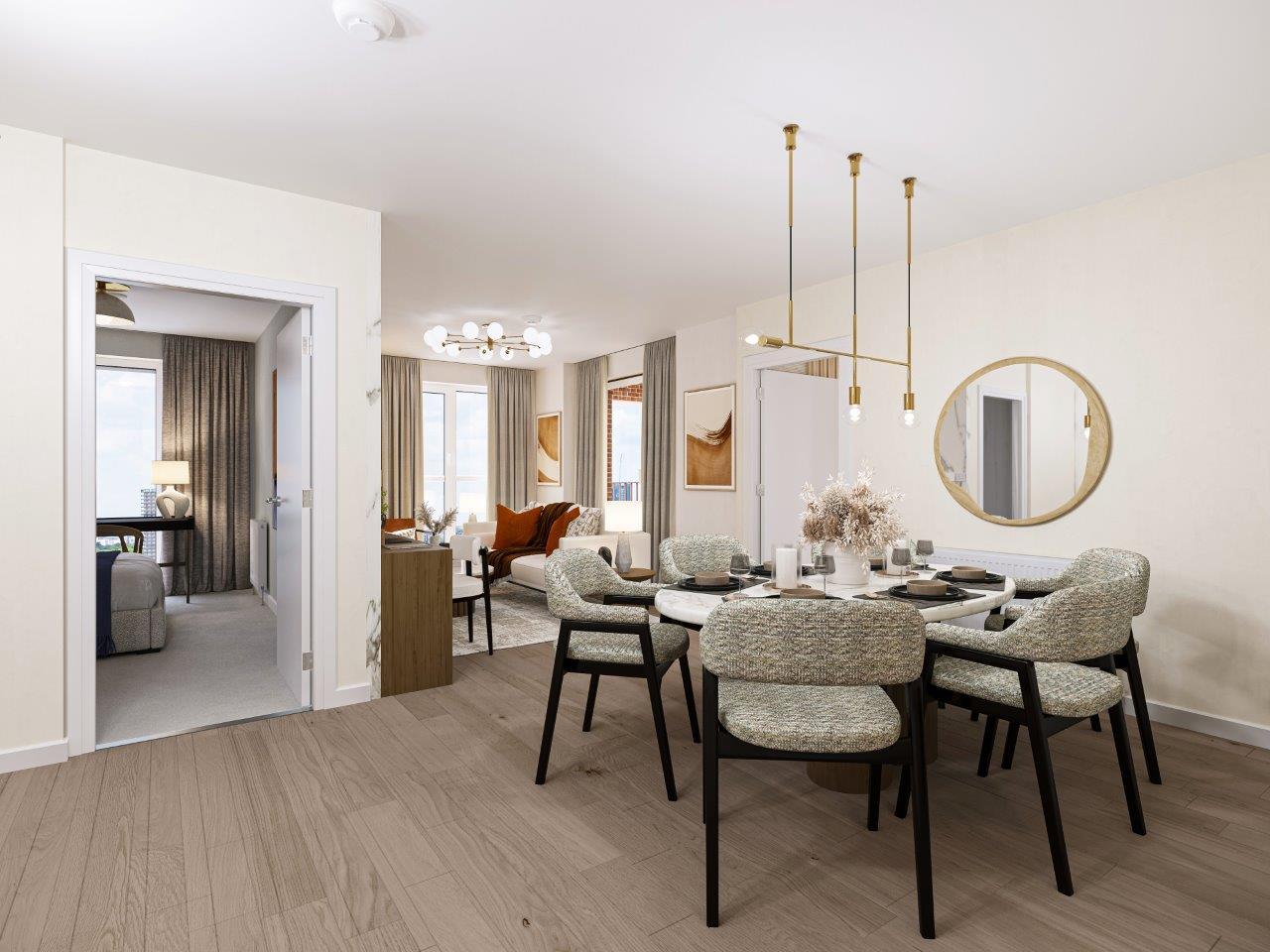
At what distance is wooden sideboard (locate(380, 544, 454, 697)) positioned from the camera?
3.63 meters

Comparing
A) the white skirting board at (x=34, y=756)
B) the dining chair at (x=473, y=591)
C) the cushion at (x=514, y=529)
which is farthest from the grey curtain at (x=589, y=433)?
the white skirting board at (x=34, y=756)

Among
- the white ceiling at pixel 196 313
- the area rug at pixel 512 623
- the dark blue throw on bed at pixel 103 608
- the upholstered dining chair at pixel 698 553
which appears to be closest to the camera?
the upholstered dining chair at pixel 698 553

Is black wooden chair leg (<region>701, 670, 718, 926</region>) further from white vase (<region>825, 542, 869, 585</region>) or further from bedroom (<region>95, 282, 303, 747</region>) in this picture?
bedroom (<region>95, 282, 303, 747</region>)

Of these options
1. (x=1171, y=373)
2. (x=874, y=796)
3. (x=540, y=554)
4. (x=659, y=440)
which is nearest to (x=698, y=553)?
(x=874, y=796)

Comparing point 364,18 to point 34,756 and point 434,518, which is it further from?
point 434,518

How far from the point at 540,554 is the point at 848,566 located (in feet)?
13.2

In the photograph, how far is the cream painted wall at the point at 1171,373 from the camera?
3018 millimetres

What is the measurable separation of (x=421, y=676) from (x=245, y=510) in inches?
174

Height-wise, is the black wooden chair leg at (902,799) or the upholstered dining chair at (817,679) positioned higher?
the upholstered dining chair at (817,679)

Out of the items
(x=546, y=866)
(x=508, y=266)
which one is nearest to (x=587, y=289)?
(x=508, y=266)

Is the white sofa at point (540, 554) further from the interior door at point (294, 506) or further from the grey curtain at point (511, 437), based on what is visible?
the grey curtain at point (511, 437)

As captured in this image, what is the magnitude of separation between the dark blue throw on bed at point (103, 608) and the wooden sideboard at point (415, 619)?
204 cm

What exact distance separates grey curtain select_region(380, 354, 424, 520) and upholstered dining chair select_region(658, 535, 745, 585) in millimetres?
5292

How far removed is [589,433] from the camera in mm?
8008
